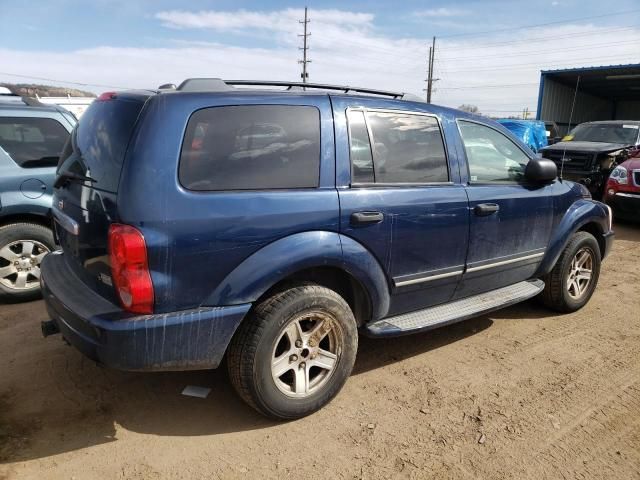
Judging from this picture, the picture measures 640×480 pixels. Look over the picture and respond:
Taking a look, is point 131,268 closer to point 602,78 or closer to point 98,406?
point 98,406

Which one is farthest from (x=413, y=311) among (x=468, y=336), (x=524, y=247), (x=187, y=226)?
(x=187, y=226)

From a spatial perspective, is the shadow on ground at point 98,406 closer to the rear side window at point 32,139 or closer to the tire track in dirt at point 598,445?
the tire track in dirt at point 598,445

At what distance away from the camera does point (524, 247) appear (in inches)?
155

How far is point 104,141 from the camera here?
105 inches

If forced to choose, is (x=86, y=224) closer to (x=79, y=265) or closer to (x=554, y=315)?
(x=79, y=265)

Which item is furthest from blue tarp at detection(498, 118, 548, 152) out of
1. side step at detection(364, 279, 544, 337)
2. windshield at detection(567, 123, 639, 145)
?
side step at detection(364, 279, 544, 337)

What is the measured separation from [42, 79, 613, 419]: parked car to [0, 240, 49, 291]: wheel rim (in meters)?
1.77

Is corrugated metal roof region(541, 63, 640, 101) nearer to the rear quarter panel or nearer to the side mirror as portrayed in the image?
the side mirror

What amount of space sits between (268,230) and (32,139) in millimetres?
3364

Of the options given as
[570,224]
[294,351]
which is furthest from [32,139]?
[570,224]

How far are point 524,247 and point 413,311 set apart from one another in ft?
3.98

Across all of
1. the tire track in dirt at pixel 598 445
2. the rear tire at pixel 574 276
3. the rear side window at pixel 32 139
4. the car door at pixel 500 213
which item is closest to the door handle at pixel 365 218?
the car door at pixel 500 213

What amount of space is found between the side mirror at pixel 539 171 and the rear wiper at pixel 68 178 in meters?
3.11

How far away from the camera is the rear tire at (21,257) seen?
4453 mm
